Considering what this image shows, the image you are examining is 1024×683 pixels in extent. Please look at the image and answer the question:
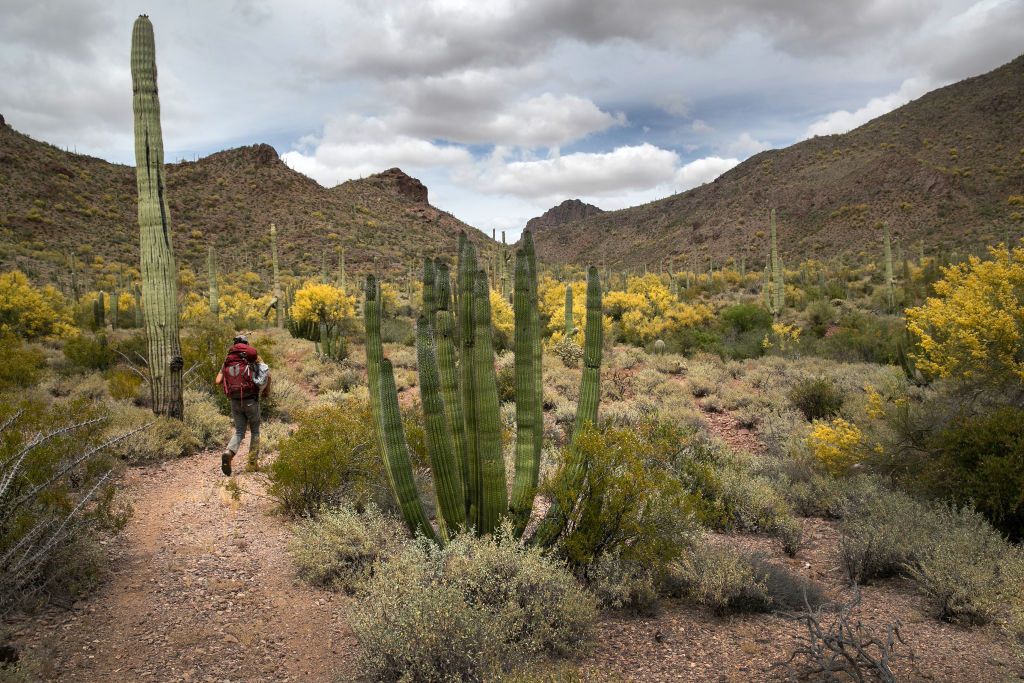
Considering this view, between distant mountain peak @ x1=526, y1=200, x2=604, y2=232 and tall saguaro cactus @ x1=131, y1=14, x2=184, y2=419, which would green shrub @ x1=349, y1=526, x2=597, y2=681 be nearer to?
tall saguaro cactus @ x1=131, y1=14, x2=184, y2=419

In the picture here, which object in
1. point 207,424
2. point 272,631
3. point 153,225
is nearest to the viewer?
point 272,631

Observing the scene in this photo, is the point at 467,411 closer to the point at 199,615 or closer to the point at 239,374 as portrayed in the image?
the point at 199,615

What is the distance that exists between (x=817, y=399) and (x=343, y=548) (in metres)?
9.10

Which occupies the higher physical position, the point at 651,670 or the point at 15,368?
the point at 15,368

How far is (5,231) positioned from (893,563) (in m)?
Result: 45.9

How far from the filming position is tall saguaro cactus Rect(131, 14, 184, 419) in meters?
8.18

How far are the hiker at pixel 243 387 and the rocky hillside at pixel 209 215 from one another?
101ft

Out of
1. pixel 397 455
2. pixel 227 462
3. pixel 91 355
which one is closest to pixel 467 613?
pixel 397 455

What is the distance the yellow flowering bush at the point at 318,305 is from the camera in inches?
739

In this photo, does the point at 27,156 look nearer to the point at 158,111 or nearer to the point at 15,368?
the point at 15,368

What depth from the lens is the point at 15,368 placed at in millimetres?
10219

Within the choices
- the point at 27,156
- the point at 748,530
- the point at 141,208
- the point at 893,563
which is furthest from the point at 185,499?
the point at 27,156

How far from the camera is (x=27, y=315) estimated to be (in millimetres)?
16188

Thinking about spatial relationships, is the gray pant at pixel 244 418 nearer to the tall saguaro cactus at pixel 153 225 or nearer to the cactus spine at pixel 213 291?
the tall saguaro cactus at pixel 153 225
